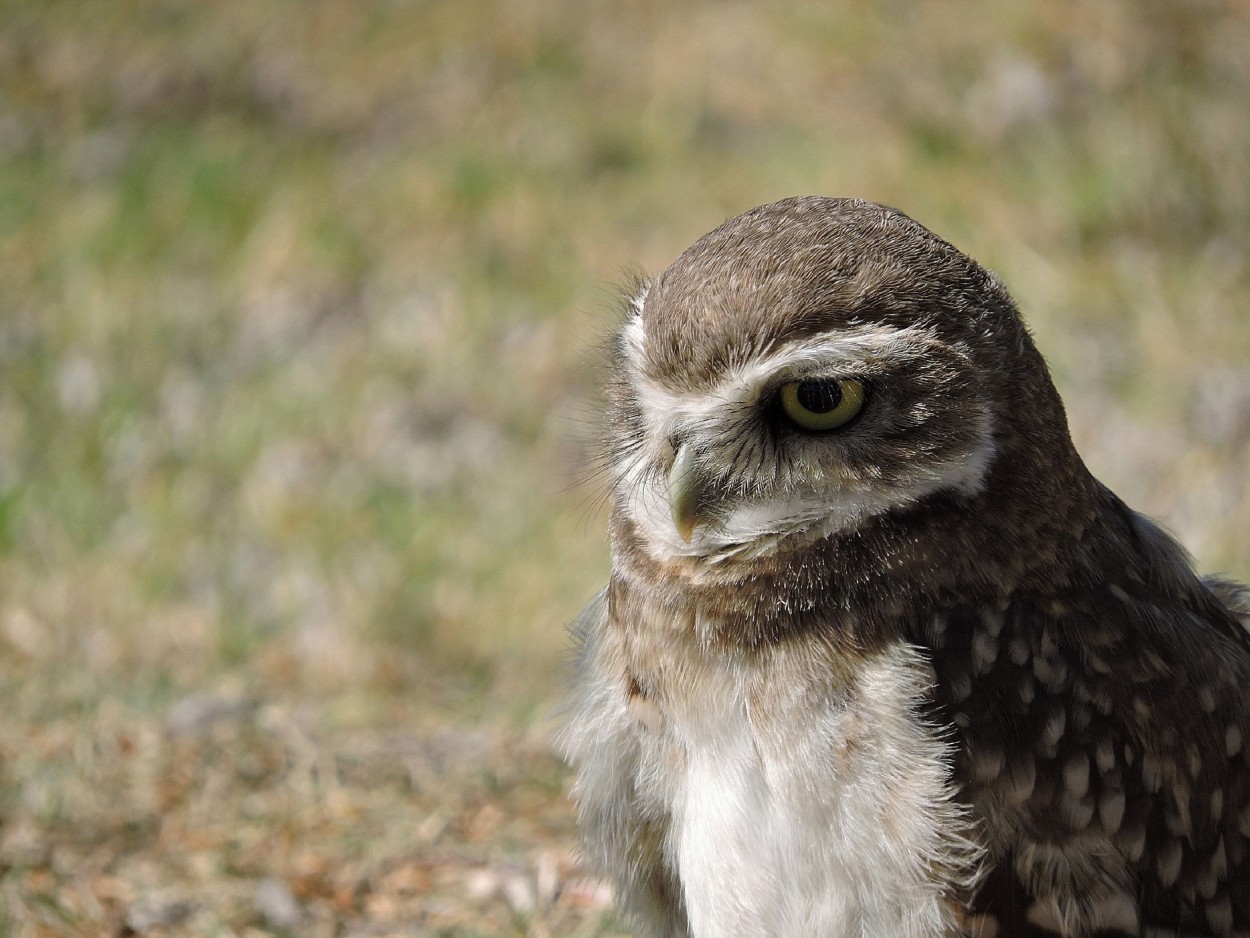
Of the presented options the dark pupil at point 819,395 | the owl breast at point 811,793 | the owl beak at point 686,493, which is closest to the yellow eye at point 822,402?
the dark pupil at point 819,395

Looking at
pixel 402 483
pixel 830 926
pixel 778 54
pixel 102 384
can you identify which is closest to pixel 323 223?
pixel 102 384

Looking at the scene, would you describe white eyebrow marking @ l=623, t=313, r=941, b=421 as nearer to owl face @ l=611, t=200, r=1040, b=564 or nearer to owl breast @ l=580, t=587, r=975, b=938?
owl face @ l=611, t=200, r=1040, b=564

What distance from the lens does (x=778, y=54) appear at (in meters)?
8.45

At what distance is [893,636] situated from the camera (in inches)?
98.1

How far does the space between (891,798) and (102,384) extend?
528 cm

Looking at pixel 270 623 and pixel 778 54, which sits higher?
pixel 778 54

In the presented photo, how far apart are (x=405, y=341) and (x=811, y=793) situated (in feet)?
16.6

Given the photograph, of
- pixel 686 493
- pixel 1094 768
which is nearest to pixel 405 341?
pixel 686 493

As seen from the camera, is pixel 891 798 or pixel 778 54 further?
pixel 778 54

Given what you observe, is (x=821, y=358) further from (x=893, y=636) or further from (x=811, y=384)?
(x=893, y=636)

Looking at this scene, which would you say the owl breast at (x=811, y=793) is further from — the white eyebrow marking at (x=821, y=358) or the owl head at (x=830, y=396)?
the white eyebrow marking at (x=821, y=358)

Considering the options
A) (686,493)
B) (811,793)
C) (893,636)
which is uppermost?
(686,493)

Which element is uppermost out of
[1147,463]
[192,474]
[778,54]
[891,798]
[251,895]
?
[778,54]

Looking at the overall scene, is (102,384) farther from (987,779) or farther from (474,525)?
(987,779)
